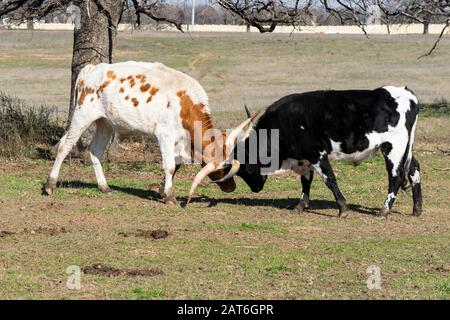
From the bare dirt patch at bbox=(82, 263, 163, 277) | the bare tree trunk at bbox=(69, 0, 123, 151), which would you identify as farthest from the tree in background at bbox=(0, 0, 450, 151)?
the bare dirt patch at bbox=(82, 263, 163, 277)

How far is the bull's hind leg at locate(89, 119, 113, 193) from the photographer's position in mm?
14914

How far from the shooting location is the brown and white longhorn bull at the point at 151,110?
13930 millimetres

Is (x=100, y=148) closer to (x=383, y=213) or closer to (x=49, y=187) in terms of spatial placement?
(x=49, y=187)

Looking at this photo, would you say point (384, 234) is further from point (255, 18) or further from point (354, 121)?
point (255, 18)

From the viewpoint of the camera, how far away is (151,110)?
46.1 feet

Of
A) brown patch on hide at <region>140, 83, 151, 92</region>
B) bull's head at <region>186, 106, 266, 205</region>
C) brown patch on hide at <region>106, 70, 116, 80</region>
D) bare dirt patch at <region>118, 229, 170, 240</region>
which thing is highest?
brown patch on hide at <region>106, 70, 116, 80</region>

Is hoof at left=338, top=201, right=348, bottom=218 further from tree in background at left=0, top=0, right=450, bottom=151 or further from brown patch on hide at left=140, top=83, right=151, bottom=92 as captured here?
tree in background at left=0, top=0, right=450, bottom=151

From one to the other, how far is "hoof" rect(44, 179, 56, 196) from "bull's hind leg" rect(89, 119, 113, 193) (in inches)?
26.9

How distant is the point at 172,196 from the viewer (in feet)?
46.0

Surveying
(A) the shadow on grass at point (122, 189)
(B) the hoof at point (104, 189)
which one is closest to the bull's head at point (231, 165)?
(A) the shadow on grass at point (122, 189)

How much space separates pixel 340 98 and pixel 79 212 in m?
3.80

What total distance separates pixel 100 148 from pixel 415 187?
4.77m

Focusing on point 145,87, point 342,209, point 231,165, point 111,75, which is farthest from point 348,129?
point 111,75
